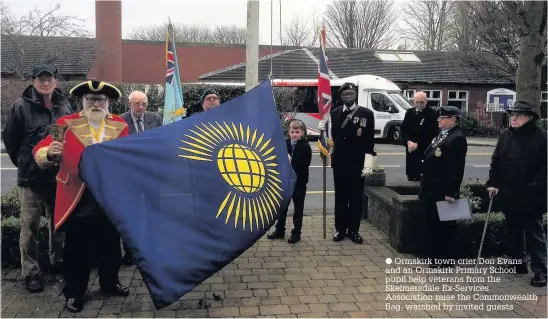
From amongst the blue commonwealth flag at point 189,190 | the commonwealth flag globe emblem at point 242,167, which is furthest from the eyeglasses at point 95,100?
the commonwealth flag globe emblem at point 242,167

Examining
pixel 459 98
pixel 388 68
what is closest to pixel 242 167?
pixel 388 68

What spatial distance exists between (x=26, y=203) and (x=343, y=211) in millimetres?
3672

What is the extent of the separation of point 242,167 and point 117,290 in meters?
1.68

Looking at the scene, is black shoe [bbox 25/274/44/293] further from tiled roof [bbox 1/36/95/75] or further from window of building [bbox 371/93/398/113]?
window of building [bbox 371/93/398/113]

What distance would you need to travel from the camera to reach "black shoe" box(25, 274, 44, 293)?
450 cm

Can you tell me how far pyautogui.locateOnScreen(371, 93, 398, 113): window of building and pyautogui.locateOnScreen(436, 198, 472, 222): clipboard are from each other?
54.8ft

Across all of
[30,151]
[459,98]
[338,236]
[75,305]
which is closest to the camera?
[75,305]

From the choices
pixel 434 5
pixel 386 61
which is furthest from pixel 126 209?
pixel 434 5

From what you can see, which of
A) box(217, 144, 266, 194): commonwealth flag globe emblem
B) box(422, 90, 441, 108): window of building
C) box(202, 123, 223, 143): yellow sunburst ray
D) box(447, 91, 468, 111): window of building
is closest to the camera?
box(217, 144, 266, 194): commonwealth flag globe emblem

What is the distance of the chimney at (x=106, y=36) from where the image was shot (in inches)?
1147

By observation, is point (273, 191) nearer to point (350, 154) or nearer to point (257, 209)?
point (257, 209)

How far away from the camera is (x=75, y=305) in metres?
4.10

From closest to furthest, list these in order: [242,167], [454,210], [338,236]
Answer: [242,167] → [454,210] → [338,236]

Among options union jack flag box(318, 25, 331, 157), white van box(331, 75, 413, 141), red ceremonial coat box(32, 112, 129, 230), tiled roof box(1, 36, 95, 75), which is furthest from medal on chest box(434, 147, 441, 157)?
tiled roof box(1, 36, 95, 75)
